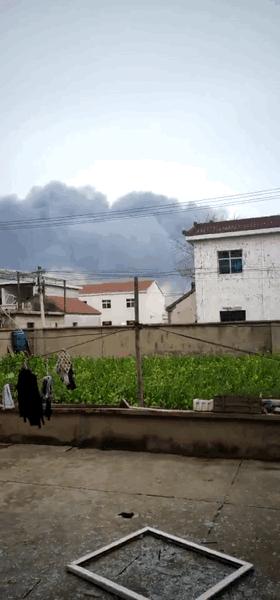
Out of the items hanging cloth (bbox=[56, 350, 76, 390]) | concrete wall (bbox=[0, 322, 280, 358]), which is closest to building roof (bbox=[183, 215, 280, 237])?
concrete wall (bbox=[0, 322, 280, 358])

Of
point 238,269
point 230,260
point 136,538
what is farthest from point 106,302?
point 136,538

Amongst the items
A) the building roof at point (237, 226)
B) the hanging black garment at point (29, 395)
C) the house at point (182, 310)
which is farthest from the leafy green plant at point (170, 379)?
the house at point (182, 310)

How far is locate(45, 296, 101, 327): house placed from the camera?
35.0 metres

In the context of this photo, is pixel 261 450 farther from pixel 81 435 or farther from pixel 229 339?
pixel 229 339

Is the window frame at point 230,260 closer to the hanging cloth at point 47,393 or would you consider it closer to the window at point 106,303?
the hanging cloth at point 47,393

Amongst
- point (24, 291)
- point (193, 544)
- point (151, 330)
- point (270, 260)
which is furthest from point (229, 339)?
point (24, 291)

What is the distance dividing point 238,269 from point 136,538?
19839 millimetres

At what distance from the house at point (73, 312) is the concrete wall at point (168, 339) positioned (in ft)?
52.2

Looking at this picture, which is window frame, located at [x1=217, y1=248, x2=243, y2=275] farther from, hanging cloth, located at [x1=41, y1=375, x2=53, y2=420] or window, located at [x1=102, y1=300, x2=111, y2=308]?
window, located at [x1=102, y1=300, x2=111, y2=308]

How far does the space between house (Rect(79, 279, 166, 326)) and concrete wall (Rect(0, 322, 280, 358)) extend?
30.9m

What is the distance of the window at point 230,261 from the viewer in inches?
933

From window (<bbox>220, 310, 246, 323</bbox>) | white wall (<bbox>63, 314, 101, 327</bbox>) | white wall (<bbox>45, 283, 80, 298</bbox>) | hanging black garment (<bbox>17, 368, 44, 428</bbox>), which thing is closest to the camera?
hanging black garment (<bbox>17, 368, 44, 428</bbox>)

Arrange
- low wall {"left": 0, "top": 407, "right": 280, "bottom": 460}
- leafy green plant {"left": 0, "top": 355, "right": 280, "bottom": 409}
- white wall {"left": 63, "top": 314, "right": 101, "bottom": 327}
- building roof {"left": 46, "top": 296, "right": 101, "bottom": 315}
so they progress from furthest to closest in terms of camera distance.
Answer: building roof {"left": 46, "top": 296, "right": 101, "bottom": 315}
white wall {"left": 63, "top": 314, "right": 101, "bottom": 327}
leafy green plant {"left": 0, "top": 355, "right": 280, "bottom": 409}
low wall {"left": 0, "top": 407, "right": 280, "bottom": 460}

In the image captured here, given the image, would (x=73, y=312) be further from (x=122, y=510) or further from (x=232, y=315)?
(x=122, y=510)
